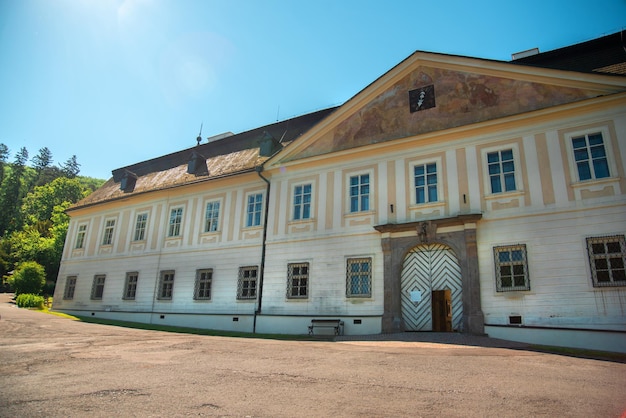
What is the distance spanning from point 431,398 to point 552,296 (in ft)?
31.1

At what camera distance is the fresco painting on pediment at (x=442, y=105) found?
14.7m

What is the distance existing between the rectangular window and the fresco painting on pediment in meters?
1.43

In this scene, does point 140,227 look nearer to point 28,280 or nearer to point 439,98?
point 28,280

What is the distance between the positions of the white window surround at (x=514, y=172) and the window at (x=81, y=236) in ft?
81.9

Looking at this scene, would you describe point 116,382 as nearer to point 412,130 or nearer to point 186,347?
point 186,347

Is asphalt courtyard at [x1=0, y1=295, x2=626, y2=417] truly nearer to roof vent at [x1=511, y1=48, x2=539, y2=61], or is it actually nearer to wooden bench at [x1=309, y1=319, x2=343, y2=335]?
wooden bench at [x1=309, y1=319, x2=343, y2=335]

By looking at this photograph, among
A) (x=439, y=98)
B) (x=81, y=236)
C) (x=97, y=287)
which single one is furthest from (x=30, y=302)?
(x=439, y=98)

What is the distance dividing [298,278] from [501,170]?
8.96m

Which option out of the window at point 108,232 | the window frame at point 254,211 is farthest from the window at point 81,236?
the window frame at point 254,211

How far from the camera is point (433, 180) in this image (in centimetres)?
1589

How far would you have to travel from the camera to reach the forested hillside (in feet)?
147

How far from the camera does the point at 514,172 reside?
47.2 feet

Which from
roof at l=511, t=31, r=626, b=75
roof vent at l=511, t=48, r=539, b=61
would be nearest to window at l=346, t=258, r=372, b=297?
roof at l=511, t=31, r=626, b=75

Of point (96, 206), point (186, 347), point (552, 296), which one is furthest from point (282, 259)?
point (96, 206)
